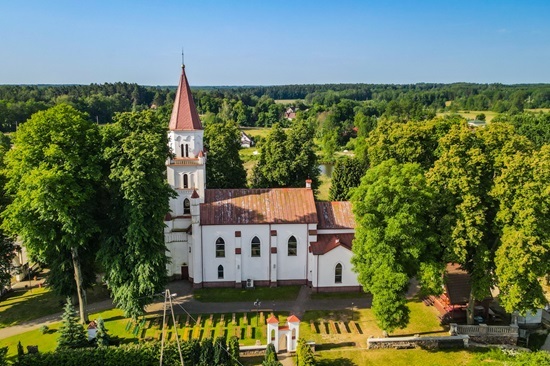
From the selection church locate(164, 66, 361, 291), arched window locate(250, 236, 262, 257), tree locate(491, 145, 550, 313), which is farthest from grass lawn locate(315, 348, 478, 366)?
arched window locate(250, 236, 262, 257)

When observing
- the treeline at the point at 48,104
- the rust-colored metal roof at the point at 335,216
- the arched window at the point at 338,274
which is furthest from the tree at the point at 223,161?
the treeline at the point at 48,104

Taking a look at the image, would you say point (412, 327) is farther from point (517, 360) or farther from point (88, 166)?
point (88, 166)

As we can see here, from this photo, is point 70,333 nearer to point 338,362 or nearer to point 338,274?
point 338,362

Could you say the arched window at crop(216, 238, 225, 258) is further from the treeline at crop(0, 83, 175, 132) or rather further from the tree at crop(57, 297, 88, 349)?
the treeline at crop(0, 83, 175, 132)

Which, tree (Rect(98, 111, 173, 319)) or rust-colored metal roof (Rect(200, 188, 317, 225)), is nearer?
tree (Rect(98, 111, 173, 319))

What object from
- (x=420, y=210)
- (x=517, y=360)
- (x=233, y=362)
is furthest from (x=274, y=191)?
(x=517, y=360)

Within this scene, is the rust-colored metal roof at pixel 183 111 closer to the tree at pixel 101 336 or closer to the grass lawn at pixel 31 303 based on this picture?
the grass lawn at pixel 31 303

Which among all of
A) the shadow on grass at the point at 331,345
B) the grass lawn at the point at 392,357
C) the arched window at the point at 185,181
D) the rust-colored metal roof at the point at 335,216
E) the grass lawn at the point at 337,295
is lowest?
the grass lawn at the point at 392,357

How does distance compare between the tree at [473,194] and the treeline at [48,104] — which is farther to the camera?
the treeline at [48,104]
